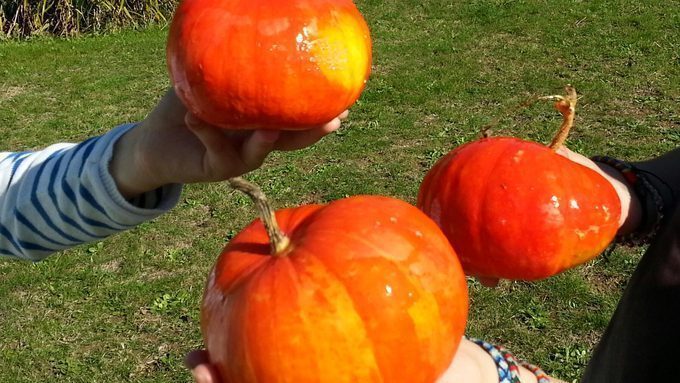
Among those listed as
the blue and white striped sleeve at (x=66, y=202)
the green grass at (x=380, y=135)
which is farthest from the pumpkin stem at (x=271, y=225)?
the green grass at (x=380, y=135)

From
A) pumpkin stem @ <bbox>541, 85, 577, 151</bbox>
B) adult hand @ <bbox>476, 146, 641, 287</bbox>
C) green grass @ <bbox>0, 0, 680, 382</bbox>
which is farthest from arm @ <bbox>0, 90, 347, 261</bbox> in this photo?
green grass @ <bbox>0, 0, 680, 382</bbox>

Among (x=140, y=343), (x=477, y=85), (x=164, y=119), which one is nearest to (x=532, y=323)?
(x=140, y=343)

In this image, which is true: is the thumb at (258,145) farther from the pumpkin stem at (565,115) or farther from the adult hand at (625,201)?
the adult hand at (625,201)

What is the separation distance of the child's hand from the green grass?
262 cm

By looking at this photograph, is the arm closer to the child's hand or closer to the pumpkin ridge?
the child's hand

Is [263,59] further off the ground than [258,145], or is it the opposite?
[263,59]

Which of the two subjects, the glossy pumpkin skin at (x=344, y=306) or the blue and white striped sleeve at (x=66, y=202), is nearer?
the glossy pumpkin skin at (x=344, y=306)

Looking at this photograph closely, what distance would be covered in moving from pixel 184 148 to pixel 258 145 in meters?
0.35

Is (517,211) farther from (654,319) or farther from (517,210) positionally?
(654,319)

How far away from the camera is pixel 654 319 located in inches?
68.4

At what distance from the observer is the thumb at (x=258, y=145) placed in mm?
1651

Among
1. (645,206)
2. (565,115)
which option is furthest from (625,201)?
(565,115)

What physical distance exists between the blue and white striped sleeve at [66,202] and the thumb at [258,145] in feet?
1.54

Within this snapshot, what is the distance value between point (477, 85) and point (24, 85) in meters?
5.53
